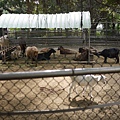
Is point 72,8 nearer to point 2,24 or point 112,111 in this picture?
point 2,24

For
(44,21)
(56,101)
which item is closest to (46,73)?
(56,101)

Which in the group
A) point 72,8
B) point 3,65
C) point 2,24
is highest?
point 72,8

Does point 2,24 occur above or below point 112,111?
above

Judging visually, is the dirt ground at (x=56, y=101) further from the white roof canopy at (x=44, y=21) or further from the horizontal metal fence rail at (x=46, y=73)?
the white roof canopy at (x=44, y=21)

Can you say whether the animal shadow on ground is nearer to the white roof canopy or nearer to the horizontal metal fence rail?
the horizontal metal fence rail

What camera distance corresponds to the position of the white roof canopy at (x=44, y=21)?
11.9 m

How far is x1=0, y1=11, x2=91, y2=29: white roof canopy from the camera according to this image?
11938 millimetres

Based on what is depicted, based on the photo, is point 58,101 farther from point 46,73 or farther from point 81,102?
point 46,73

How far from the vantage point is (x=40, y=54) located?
12.8m

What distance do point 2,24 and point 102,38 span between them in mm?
9000

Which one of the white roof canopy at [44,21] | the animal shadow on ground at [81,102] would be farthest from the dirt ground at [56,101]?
the white roof canopy at [44,21]

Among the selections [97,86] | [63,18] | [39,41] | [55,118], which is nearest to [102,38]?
[39,41]

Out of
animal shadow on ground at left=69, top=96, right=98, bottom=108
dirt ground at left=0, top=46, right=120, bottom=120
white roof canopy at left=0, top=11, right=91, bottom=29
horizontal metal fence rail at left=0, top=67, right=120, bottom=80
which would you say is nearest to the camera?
horizontal metal fence rail at left=0, top=67, right=120, bottom=80

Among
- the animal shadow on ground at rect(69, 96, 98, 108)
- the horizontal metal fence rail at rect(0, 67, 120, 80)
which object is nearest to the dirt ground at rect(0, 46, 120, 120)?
the animal shadow on ground at rect(69, 96, 98, 108)
